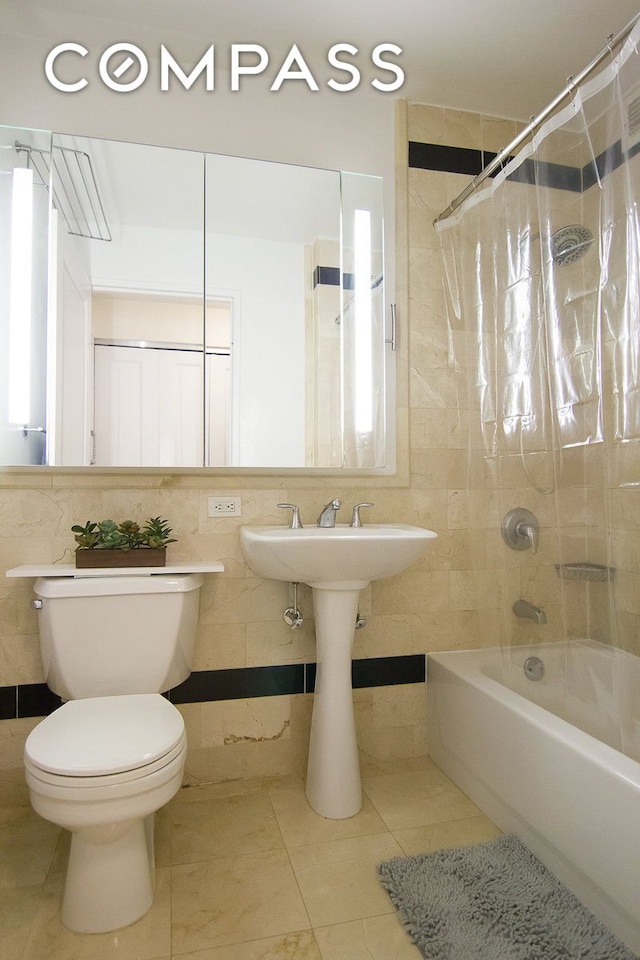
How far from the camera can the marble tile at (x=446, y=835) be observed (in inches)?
63.6

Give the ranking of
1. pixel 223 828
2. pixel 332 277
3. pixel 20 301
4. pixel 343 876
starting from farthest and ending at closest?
1. pixel 332 277
2. pixel 20 301
3. pixel 223 828
4. pixel 343 876

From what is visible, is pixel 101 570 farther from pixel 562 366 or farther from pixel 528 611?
pixel 562 366

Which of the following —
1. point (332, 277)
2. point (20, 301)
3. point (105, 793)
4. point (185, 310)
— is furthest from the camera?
point (332, 277)

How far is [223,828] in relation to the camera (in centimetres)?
172

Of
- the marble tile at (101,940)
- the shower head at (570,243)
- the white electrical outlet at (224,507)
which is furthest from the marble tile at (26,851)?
the shower head at (570,243)

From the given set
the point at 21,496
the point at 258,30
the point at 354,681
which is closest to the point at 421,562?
the point at 354,681

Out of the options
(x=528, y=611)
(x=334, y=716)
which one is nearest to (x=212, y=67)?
(x=528, y=611)

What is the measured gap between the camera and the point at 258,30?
1928 mm

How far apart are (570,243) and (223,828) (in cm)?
190

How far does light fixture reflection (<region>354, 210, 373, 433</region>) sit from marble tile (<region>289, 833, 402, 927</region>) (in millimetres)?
1305

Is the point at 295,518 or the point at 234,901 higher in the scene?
the point at 295,518

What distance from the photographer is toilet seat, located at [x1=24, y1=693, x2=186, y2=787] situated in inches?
48.4

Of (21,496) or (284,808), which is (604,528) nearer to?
(284,808)

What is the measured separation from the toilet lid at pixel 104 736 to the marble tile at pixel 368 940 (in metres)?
0.53
